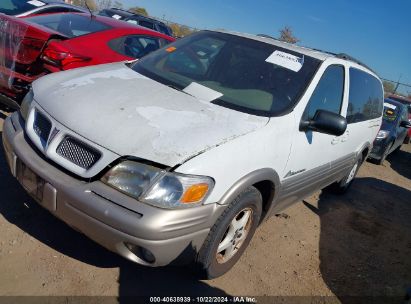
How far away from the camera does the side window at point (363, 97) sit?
4496 millimetres

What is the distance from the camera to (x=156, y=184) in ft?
7.72

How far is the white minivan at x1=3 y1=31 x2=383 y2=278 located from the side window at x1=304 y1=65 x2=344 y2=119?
0.01 m

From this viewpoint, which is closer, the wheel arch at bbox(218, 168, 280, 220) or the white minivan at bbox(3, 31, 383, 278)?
the white minivan at bbox(3, 31, 383, 278)

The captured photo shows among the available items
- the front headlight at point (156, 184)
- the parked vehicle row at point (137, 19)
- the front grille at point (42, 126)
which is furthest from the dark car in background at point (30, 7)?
the front headlight at point (156, 184)

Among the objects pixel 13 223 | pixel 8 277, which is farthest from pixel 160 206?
pixel 13 223

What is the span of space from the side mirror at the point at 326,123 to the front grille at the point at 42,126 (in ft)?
6.42

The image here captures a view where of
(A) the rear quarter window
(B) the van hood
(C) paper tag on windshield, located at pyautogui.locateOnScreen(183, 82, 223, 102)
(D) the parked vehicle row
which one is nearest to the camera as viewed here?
(B) the van hood

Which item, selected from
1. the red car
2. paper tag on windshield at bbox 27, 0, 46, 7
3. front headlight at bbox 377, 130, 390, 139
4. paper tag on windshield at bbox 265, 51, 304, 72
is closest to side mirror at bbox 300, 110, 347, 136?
paper tag on windshield at bbox 265, 51, 304, 72

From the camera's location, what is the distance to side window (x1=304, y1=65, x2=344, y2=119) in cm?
348

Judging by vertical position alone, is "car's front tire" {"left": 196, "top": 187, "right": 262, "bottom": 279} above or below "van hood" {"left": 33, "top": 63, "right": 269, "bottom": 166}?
below

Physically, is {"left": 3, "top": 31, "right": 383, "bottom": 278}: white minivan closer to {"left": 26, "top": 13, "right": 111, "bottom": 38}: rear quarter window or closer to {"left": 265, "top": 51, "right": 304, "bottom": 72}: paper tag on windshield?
{"left": 265, "top": 51, "right": 304, "bottom": 72}: paper tag on windshield

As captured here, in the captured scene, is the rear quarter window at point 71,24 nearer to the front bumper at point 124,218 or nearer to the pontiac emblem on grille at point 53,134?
the pontiac emblem on grille at point 53,134

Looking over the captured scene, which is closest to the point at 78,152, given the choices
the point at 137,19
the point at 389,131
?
the point at 389,131

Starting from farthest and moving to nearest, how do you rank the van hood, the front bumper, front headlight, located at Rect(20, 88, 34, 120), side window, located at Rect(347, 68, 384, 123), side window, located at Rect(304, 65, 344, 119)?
side window, located at Rect(347, 68, 384, 123), side window, located at Rect(304, 65, 344, 119), front headlight, located at Rect(20, 88, 34, 120), the van hood, the front bumper
